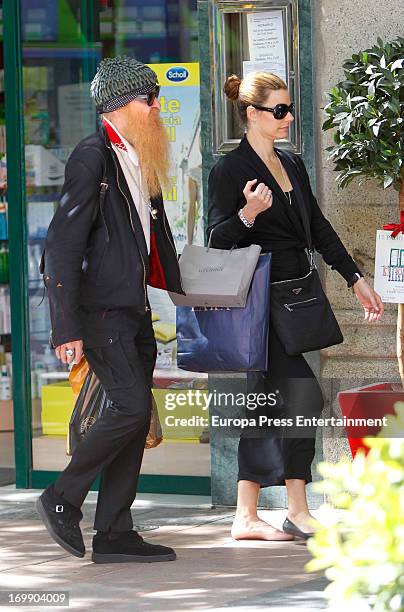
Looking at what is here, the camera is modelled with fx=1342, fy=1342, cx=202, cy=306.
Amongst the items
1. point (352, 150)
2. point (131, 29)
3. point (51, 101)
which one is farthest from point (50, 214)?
point (352, 150)

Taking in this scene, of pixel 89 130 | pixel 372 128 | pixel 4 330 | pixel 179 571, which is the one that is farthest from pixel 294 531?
pixel 4 330

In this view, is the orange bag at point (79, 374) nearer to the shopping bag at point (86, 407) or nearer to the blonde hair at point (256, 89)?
the shopping bag at point (86, 407)

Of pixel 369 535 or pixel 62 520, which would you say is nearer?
pixel 369 535

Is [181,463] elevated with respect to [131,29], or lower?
lower

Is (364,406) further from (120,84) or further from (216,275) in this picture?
(120,84)

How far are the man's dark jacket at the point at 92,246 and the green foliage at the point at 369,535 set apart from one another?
3022mm

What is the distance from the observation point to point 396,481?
2.22 metres

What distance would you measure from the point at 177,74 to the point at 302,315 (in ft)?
6.25

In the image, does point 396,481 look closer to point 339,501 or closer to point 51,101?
point 339,501

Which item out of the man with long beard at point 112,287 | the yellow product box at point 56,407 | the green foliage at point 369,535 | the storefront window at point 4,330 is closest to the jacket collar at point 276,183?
the man with long beard at point 112,287

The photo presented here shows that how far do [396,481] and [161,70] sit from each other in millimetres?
5131

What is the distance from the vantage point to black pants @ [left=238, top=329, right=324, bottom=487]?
5.79m

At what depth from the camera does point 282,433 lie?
5.90 metres

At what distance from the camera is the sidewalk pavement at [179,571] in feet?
15.5
